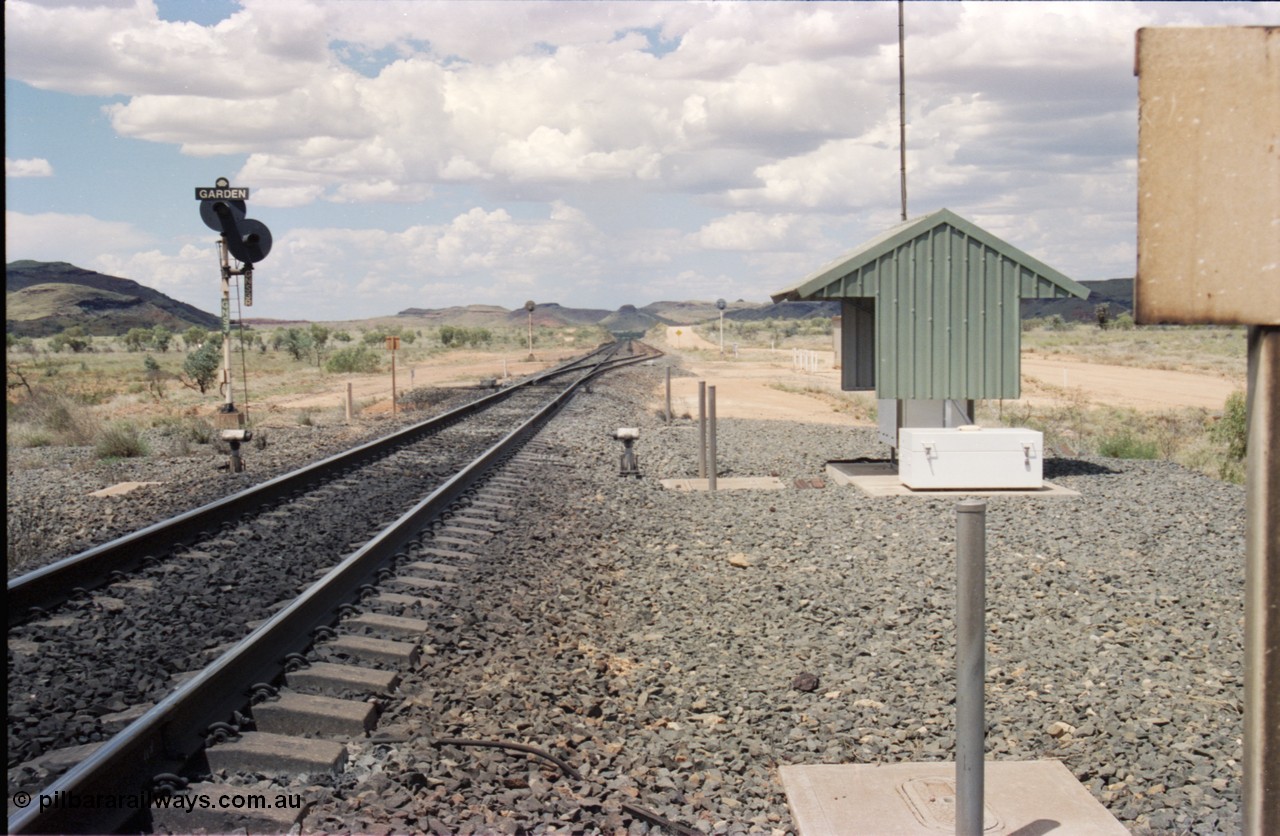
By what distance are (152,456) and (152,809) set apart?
45.2 ft

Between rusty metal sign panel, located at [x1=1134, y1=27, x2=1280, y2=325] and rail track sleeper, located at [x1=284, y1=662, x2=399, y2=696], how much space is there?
445 cm

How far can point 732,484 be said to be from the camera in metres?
14.0

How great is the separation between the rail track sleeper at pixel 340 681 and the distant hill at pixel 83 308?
157 m

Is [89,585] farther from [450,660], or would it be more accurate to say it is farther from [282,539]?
[450,660]

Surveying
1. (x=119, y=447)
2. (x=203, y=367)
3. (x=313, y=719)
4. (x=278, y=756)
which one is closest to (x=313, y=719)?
(x=313, y=719)

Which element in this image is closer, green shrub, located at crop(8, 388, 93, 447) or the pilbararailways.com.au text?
the pilbararailways.com.au text

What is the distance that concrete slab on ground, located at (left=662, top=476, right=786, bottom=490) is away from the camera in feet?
45.3

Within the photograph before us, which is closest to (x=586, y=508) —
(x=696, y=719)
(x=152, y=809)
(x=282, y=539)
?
(x=282, y=539)

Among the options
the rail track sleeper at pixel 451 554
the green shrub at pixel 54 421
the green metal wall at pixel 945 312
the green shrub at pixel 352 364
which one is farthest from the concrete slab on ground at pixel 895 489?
the green shrub at pixel 352 364

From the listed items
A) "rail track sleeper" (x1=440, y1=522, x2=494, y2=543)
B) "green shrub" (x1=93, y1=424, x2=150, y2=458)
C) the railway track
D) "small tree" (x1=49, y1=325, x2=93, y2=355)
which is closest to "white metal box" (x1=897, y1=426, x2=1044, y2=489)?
the railway track

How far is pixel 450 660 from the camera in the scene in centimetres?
657

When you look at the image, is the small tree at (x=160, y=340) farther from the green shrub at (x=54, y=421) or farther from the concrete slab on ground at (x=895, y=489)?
the concrete slab on ground at (x=895, y=489)

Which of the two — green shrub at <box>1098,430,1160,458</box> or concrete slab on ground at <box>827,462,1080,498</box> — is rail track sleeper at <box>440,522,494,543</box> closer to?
concrete slab on ground at <box>827,462,1080,498</box>

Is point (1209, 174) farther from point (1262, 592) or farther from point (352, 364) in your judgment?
point (352, 364)
